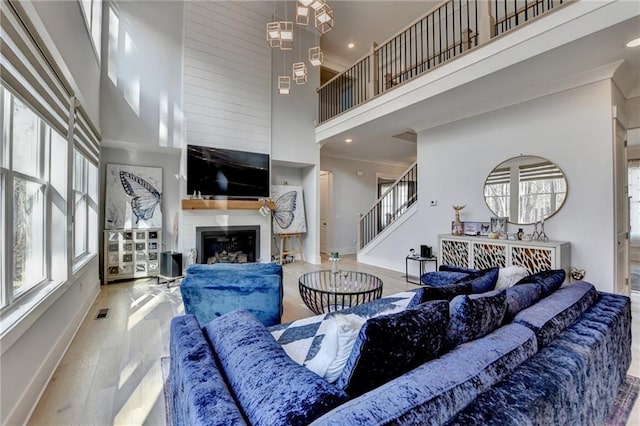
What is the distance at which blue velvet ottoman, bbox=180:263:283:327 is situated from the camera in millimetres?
2473

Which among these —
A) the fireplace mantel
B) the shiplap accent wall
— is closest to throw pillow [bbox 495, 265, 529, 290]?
the fireplace mantel

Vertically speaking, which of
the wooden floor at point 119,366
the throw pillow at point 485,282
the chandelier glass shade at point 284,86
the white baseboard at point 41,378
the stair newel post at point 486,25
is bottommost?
the wooden floor at point 119,366

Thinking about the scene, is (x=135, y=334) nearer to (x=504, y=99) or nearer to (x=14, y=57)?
(x=14, y=57)

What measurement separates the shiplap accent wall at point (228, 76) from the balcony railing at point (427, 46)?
1.48m

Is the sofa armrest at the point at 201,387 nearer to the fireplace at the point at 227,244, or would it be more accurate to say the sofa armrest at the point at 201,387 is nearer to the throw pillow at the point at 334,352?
the throw pillow at the point at 334,352

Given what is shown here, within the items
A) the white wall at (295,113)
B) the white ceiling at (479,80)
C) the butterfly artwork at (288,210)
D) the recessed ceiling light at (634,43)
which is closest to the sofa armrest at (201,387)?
the white ceiling at (479,80)

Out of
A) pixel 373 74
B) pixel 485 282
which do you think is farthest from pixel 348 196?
pixel 485 282

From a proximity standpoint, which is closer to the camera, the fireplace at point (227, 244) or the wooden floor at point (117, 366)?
the wooden floor at point (117, 366)

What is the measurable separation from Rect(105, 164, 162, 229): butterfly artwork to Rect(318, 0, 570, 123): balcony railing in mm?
3764

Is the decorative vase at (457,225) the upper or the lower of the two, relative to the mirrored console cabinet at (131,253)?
upper

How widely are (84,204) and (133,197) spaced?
4.10 ft

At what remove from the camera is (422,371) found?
3.03 feet

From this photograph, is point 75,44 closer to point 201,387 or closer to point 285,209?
point 201,387

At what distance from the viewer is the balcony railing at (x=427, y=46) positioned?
3.85 meters
